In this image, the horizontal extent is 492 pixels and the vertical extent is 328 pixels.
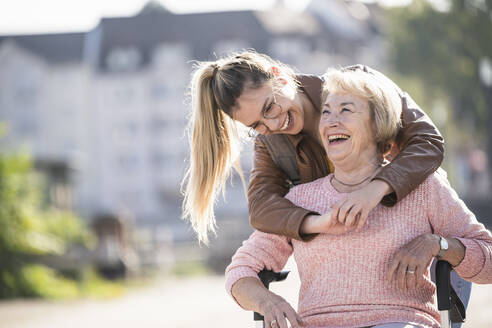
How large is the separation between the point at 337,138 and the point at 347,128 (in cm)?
6

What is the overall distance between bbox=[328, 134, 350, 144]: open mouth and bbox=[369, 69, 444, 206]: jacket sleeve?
0.19 meters

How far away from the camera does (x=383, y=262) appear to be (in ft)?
9.27

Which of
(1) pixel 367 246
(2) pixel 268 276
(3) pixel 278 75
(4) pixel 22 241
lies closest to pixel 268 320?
(2) pixel 268 276

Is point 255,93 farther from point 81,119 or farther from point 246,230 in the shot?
point 81,119

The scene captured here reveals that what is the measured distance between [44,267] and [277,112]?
26.2 ft

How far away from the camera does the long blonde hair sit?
323 centimetres

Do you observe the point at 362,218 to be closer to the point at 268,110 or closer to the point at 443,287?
the point at 443,287

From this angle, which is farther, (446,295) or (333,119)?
(333,119)

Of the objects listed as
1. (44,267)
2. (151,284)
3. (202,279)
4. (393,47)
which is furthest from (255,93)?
(393,47)

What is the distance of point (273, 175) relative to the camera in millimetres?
3346

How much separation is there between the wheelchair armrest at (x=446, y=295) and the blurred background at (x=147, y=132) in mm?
5244

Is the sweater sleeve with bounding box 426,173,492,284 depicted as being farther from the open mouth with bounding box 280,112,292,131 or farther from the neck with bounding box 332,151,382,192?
the open mouth with bounding box 280,112,292,131

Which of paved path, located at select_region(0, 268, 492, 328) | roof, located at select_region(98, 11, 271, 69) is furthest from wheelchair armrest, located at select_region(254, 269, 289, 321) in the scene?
roof, located at select_region(98, 11, 271, 69)

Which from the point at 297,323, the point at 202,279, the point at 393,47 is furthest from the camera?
the point at 393,47
